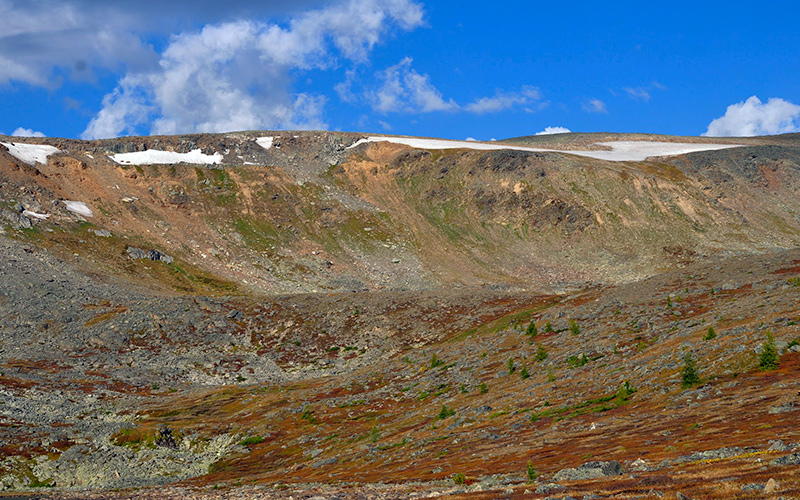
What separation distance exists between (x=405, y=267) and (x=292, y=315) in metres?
40.0

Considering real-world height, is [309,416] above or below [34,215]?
below

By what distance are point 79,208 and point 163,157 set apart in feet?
97.0

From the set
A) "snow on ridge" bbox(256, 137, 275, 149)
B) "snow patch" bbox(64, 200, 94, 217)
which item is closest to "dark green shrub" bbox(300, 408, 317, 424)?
"snow patch" bbox(64, 200, 94, 217)

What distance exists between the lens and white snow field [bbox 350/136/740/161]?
16725 cm

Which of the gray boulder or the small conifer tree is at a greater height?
the small conifer tree

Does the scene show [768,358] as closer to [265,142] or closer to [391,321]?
[391,321]

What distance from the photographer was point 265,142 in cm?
15900

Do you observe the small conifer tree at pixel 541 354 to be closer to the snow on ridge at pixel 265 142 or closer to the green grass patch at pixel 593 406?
the green grass patch at pixel 593 406

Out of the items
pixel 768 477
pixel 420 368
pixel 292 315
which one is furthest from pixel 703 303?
pixel 292 315

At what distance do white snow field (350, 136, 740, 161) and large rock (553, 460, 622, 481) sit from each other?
468 feet

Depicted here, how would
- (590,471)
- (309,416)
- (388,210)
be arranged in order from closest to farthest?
(590,471), (309,416), (388,210)

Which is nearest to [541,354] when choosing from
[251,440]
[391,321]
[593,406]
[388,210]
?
[593,406]

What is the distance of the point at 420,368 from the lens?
58.1 meters

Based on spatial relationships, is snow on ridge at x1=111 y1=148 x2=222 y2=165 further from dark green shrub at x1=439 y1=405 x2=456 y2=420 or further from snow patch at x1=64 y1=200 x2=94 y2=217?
dark green shrub at x1=439 y1=405 x2=456 y2=420
